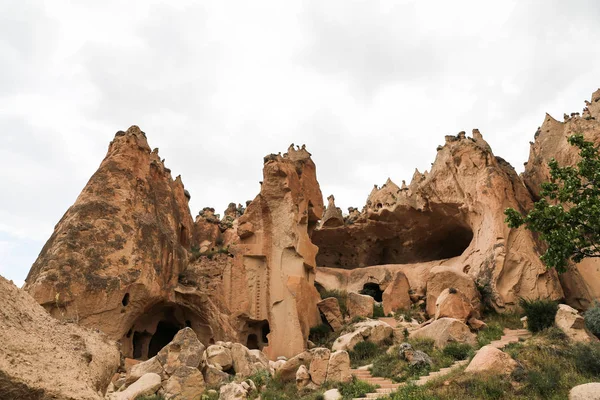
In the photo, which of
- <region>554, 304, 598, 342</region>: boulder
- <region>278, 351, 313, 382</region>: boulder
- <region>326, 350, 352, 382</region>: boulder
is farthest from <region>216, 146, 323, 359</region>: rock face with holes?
<region>554, 304, 598, 342</region>: boulder

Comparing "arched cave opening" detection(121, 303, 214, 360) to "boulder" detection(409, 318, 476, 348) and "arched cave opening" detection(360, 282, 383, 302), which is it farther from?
"arched cave opening" detection(360, 282, 383, 302)

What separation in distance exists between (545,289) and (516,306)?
55.3 inches

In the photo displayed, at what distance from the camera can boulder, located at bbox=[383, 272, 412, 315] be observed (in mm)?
21609

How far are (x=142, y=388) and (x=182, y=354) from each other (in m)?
1.43

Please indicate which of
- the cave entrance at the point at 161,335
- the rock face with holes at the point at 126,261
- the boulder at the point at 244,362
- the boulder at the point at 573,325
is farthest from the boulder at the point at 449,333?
the cave entrance at the point at 161,335

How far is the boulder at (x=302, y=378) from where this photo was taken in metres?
11.5

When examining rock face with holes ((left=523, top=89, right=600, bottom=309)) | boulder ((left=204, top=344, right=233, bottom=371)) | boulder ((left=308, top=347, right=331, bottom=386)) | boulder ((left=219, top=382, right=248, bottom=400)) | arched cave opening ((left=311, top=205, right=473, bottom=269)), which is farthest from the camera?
arched cave opening ((left=311, top=205, right=473, bottom=269))

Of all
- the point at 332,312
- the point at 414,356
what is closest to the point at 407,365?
the point at 414,356

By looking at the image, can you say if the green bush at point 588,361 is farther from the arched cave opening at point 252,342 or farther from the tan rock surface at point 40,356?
the arched cave opening at point 252,342

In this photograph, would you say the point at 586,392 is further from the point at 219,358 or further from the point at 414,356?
the point at 219,358

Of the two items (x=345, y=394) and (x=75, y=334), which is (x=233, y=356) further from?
(x=75, y=334)

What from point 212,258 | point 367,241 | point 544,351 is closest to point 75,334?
point 544,351

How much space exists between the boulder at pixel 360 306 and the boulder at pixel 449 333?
532cm

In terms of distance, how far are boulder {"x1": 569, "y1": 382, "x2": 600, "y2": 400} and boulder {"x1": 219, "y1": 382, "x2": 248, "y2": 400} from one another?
6385 millimetres
